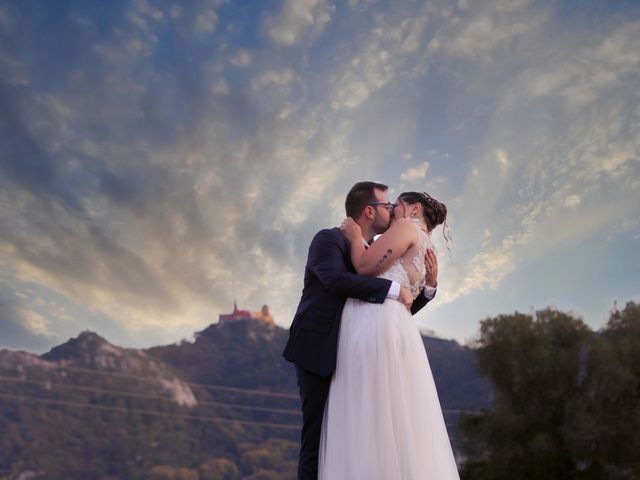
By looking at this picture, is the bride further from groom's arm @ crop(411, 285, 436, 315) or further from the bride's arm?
groom's arm @ crop(411, 285, 436, 315)

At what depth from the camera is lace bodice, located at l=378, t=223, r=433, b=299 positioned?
395 cm

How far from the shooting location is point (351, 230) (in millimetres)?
4113

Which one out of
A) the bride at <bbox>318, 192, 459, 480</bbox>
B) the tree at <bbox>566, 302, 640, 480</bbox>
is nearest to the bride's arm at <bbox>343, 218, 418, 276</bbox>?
the bride at <bbox>318, 192, 459, 480</bbox>

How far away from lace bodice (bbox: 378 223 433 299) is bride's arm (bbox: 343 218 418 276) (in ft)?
0.17

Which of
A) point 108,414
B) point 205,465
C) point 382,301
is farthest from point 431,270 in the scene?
point 108,414

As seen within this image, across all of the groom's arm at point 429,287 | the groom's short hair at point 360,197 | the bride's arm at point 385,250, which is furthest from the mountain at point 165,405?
the bride's arm at point 385,250

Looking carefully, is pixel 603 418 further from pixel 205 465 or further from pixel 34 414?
pixel 34 414

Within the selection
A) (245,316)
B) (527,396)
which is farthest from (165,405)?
(527,396)

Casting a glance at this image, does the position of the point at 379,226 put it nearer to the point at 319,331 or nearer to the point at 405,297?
the point at 405,297

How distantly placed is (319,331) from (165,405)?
97551 millimetres

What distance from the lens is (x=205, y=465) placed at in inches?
3076

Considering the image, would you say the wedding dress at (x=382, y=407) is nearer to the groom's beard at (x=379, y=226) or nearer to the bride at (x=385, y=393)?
the bride at (x=385, y=393)

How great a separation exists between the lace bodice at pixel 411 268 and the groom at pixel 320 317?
0.11 metres

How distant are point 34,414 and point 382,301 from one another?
3853 inches
